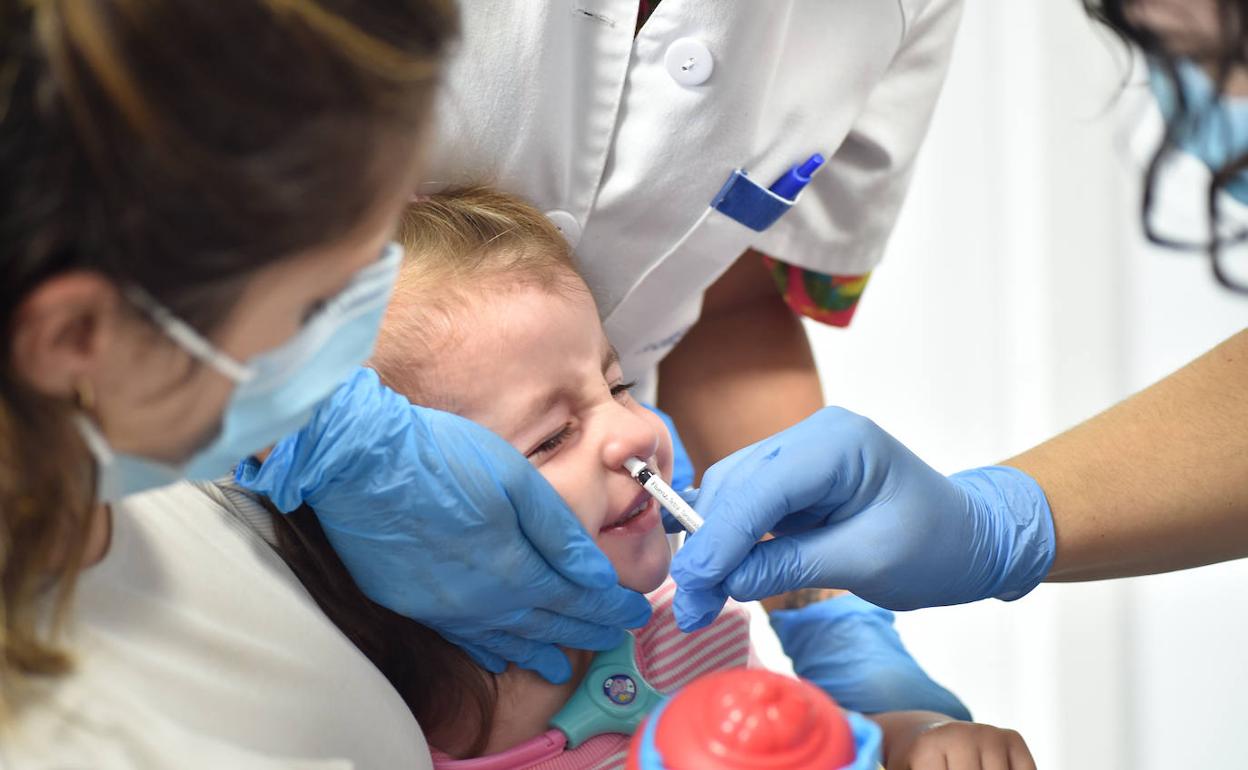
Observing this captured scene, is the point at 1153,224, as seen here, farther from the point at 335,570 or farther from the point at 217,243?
the point at 217,243

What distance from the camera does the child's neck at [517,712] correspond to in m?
1.19

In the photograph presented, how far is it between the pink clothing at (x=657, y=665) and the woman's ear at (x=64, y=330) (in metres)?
0.59

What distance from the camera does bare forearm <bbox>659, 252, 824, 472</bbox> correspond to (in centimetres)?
164

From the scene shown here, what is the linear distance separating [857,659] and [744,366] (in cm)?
42

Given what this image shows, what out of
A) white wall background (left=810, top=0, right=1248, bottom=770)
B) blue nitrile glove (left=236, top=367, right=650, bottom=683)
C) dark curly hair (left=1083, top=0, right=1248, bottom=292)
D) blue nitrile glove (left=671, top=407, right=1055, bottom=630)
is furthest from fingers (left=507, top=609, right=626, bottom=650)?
white wall background (left=810, top=0, right=1248, bottom=770)

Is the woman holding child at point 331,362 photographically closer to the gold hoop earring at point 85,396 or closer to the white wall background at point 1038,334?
the gold hoop earring at point 85,396

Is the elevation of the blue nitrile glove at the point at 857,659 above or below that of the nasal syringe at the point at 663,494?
below

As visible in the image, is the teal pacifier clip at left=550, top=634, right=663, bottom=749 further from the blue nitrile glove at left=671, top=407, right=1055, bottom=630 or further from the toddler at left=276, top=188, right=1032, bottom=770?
the blue nitrile glove at left=671, top=407, right=1055, bottom=630

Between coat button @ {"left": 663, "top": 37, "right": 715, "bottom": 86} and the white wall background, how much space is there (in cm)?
106

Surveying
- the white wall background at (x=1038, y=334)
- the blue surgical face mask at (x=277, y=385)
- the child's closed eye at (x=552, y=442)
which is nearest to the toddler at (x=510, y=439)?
the child's closed eye at (x=552, y=442)

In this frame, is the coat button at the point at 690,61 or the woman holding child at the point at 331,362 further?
the coat button at the point at 690,61

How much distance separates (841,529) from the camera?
110cm

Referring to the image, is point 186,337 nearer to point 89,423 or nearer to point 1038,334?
point 89,423

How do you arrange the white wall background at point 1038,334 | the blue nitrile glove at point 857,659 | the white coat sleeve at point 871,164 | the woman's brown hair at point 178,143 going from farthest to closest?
the white wall background at point 1038,334 → the white coat sleeve at point 871,164 → the blue nitrile glove at point 857,659 → the woman's brown hair at point 178,143
